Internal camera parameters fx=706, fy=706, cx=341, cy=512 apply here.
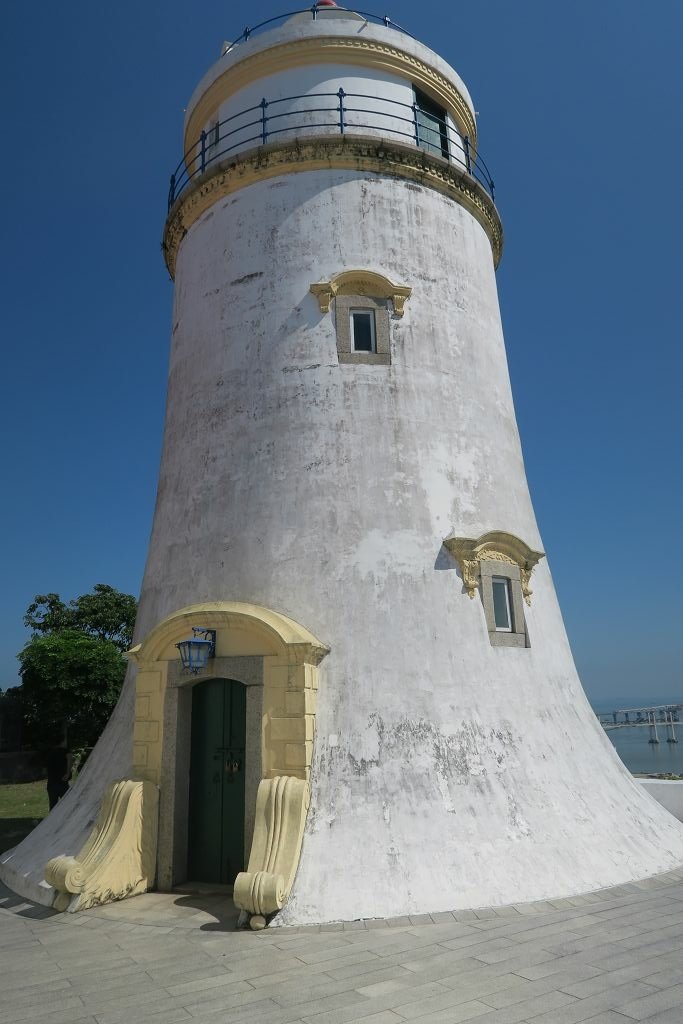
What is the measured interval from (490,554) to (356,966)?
5.83 metres

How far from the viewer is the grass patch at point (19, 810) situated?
46.6 ft

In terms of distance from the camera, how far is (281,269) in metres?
11.5

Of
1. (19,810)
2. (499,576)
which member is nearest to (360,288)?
(499,576)

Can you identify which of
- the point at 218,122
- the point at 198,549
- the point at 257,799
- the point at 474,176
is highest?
the point at 218,122

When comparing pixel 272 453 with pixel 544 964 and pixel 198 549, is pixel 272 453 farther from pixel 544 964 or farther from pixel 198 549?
pixel 544 964

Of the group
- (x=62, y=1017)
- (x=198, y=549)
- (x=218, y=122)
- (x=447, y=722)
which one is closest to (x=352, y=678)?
(x=447, y=722)

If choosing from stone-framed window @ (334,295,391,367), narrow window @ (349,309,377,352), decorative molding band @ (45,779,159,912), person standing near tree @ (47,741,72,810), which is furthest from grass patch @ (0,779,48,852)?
narrow window @ (349,309,377,352)

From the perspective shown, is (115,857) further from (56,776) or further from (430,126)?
(430,126)

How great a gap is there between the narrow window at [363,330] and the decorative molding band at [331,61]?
17.5 feet

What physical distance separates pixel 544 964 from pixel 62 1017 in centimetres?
405

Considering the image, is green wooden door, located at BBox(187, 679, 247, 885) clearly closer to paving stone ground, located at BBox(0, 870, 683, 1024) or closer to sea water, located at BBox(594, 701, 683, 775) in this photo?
paving stone ground, located at BBox(0, 870, 683, 1024)

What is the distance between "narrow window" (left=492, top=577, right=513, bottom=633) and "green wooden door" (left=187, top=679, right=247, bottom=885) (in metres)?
3.86

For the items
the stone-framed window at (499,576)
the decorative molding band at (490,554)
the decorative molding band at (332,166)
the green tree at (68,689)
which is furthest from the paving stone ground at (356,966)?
the green tree at (68,689)

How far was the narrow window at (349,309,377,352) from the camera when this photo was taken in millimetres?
11188
